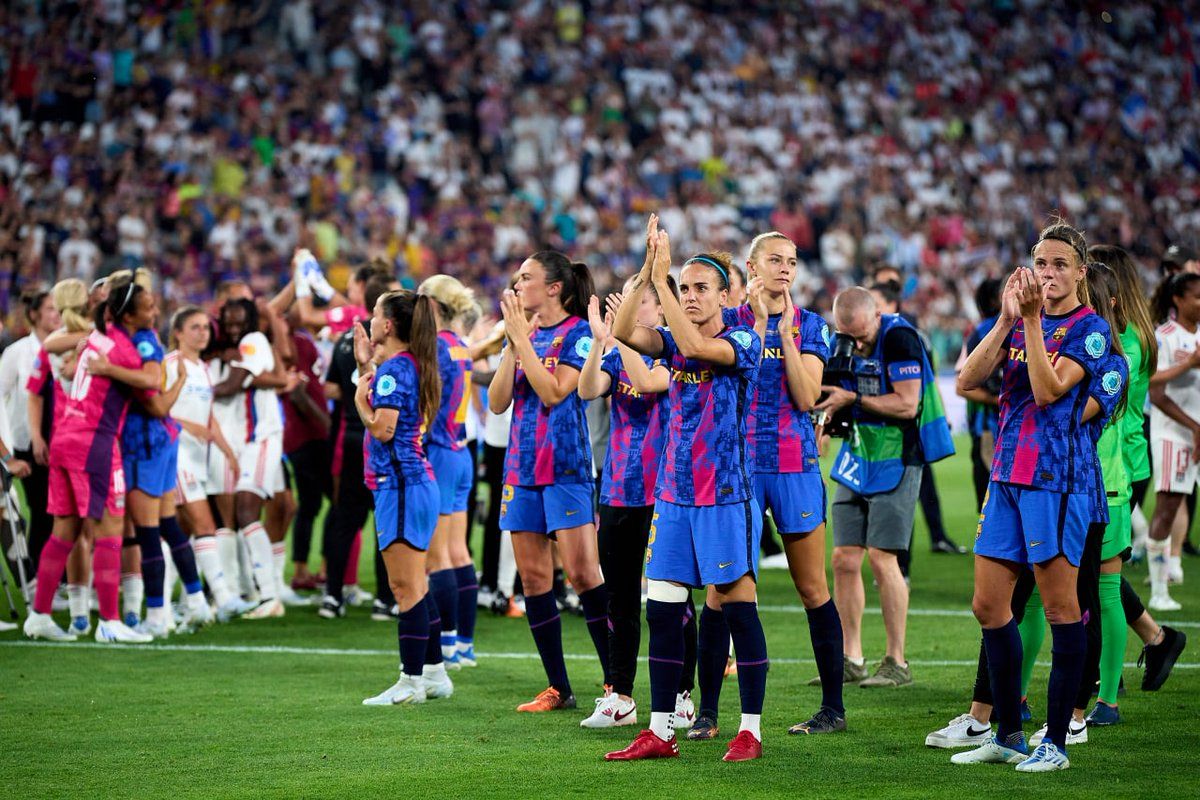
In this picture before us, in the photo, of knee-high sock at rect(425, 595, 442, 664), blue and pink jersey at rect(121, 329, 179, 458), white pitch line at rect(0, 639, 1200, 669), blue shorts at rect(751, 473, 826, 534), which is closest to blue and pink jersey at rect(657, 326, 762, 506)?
blue shorts at rect(751, 473, 826, 534)

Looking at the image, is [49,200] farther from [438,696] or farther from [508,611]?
[438,696]

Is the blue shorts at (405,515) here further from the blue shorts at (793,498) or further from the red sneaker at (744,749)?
the red sneaker at (744,749)

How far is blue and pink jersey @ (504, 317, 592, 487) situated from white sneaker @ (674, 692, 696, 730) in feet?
3.74

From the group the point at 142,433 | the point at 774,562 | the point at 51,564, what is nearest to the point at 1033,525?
the point at 142,433

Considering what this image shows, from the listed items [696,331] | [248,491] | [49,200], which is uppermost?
[49,200]

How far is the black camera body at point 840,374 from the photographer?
26.3 ft

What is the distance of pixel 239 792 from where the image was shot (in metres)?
5.84

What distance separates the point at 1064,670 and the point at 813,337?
1.87 meters

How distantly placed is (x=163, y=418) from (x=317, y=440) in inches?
83.1

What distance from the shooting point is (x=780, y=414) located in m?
7.09

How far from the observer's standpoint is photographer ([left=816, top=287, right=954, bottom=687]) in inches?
316

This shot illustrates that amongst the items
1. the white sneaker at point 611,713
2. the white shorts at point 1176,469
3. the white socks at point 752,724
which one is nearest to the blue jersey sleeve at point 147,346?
the white sneaker at point 611,713

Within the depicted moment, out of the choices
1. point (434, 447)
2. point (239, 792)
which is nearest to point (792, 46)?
point (434, 447)

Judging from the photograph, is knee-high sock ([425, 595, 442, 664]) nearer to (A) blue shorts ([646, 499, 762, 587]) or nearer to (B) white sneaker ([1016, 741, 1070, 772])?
(A) blue shorts ([646, 499, 762, 587])
